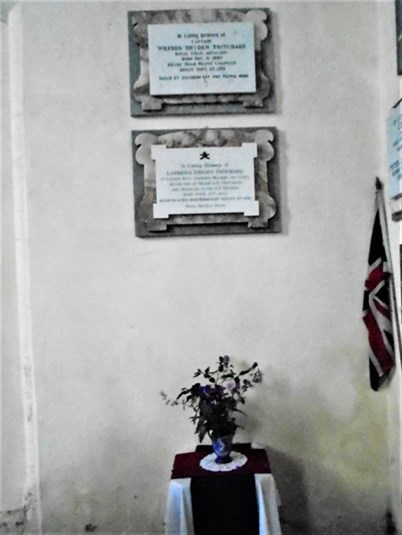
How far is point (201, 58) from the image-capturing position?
1920 mm

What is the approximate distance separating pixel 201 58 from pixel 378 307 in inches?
53.5

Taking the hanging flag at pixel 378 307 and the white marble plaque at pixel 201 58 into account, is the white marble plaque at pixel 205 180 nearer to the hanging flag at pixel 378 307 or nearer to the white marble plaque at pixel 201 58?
the white marble plaque at pixel 201 58

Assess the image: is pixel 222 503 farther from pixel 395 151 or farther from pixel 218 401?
pixel 395 151

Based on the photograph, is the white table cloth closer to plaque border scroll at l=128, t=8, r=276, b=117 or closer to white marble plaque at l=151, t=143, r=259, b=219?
white marble plaque at l=151, t=143, r=259, b=219

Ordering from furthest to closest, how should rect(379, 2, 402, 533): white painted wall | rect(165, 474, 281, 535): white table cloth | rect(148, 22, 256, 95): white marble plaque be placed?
1. rect(148, 22, 256, 95): white marble plaque
2. rect(379, 2, 402, 533): white painted wall
3. rect(165, 474, 281, 535): white table cloth

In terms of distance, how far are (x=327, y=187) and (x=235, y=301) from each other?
665 millimetres

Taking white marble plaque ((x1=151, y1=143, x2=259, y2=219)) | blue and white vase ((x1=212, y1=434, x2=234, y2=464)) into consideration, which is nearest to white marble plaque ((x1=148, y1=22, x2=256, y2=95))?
white marble plaque ((x1=151, y1=143, x2=259, y2=219))

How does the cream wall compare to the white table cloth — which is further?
the cream wall

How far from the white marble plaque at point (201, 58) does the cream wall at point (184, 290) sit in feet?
0.45

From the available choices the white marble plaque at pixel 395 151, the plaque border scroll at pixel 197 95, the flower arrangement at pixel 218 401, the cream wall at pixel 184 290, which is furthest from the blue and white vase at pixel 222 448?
the plaque border scroll at pixel 197 95

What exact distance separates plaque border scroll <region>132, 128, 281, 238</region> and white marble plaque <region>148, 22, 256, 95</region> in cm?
19

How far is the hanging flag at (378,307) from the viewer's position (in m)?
1.85

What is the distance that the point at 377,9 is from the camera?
1.95 m

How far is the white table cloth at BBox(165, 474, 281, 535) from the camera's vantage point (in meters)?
1.50
